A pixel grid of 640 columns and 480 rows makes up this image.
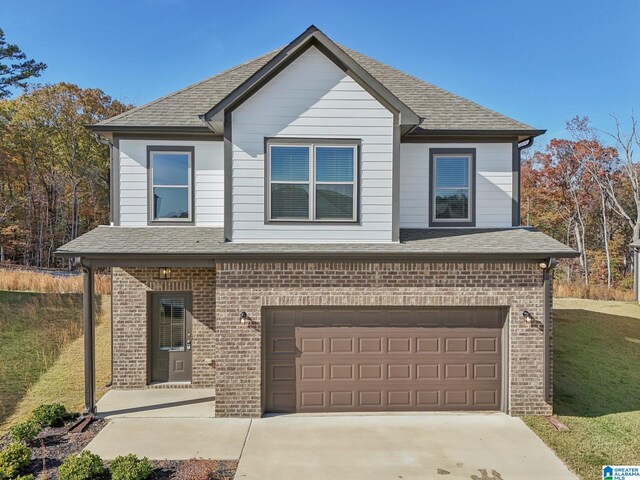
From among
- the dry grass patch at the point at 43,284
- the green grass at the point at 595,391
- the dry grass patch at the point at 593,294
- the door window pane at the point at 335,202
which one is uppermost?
the door window pane at the point at 335,202

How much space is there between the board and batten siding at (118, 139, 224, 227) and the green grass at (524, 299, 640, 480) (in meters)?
7.95

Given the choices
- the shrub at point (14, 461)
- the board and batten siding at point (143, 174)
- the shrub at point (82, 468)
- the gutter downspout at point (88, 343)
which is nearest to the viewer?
the shrub at point (82, 468)

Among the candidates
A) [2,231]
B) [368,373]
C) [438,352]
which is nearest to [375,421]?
[368,373]

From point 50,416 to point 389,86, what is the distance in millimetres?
10535

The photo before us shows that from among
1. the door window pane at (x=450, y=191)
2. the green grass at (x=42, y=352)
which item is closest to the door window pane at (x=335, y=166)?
the door window pane at (x=450, y=191)

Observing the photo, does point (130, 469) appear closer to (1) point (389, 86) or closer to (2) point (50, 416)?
(2) point (50, 416)

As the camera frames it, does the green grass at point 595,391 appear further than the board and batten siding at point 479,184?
No

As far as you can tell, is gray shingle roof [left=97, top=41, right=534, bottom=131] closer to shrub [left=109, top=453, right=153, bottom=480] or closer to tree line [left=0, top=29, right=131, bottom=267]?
shrub [left=109, top=453, right=153, bottom=480]

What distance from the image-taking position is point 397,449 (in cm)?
617

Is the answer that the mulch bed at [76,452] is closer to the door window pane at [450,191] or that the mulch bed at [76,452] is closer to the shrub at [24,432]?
the shrub at [24,432]

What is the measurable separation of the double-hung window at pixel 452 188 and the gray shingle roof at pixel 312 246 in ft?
1.73

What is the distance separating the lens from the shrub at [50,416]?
22.4 feet

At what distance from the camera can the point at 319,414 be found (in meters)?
7.48

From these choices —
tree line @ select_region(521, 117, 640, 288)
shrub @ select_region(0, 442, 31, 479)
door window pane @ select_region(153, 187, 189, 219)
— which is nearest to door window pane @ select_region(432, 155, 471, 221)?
door window pane @ select_region(153, 187, 189, 219)
